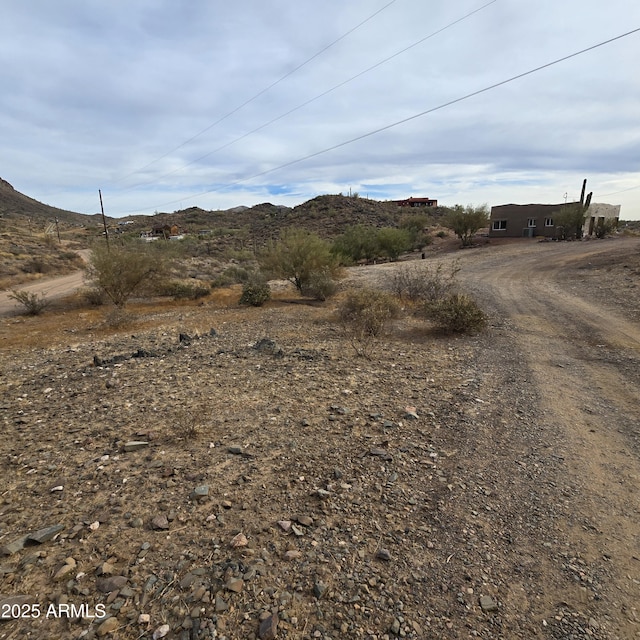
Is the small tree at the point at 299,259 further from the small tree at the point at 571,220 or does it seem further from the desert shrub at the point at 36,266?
the small tree at the point at 571,220

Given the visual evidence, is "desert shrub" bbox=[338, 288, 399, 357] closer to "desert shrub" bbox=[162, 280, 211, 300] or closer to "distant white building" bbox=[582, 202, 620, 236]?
"desert shrub" bbox=[162, 280, 211, 300]

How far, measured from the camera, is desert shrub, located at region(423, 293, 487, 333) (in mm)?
9500

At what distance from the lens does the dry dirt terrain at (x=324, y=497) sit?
8.45 ft

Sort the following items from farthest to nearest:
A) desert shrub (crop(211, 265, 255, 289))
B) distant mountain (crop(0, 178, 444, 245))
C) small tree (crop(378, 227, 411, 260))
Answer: distant mountain (crop(0, 178, 444, 245)), small tree (crop(378, 227, 411, 260)), desert shrub (crop(211, 265, 255, 289))

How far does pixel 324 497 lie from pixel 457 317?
6.86 metres

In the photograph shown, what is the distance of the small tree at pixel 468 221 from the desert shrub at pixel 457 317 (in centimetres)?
3634

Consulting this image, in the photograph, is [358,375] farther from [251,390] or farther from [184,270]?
[184,270]

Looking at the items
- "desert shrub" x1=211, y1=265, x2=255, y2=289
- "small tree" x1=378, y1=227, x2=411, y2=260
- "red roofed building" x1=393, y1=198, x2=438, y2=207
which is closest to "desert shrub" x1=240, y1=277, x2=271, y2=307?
"desert shrub" x1=211, y1=265, x2=255, y2=289

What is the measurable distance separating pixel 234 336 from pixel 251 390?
13.6 feet

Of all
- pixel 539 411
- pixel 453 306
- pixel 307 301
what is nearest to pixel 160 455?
pixel 539 411

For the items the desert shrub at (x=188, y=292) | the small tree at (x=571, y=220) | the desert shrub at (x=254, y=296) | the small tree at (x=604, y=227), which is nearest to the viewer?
the desert shrub at (x=254, y=296)

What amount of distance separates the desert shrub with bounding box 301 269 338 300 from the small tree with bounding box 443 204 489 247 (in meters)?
32.2

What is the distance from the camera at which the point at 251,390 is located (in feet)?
20.6

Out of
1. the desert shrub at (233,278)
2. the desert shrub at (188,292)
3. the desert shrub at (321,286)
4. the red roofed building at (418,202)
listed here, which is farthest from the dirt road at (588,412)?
the red roofed building at (418,202)
